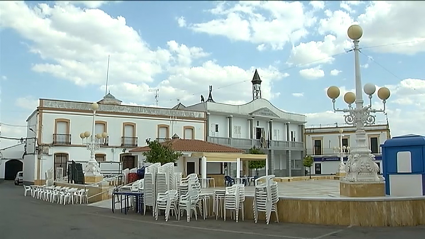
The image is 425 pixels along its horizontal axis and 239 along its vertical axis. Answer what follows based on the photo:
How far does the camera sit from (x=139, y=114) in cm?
3722

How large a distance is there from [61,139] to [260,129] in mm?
20174

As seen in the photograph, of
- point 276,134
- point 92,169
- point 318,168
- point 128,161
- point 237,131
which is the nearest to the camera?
point 92,169

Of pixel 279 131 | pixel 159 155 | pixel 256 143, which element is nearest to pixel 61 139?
pixel 159 155

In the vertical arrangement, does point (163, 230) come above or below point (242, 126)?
below

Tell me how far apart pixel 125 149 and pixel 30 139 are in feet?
26.3

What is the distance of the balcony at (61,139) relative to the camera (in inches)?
1305

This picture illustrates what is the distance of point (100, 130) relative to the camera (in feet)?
116

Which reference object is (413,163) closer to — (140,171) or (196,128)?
(140,171)

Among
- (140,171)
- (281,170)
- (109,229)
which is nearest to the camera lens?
(109,229)

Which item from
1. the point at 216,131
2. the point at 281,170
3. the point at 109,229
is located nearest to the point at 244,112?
the point at 216,131

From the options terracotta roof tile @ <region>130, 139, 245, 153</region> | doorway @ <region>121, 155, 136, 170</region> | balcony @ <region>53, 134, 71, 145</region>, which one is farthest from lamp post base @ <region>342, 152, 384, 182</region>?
balcony @ <region>53, 134, 71, 145</region>

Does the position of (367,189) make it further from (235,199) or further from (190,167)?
(190,167)

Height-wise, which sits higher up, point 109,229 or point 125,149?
point 125,149

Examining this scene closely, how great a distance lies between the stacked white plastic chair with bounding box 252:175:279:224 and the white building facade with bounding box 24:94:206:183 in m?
21.5
